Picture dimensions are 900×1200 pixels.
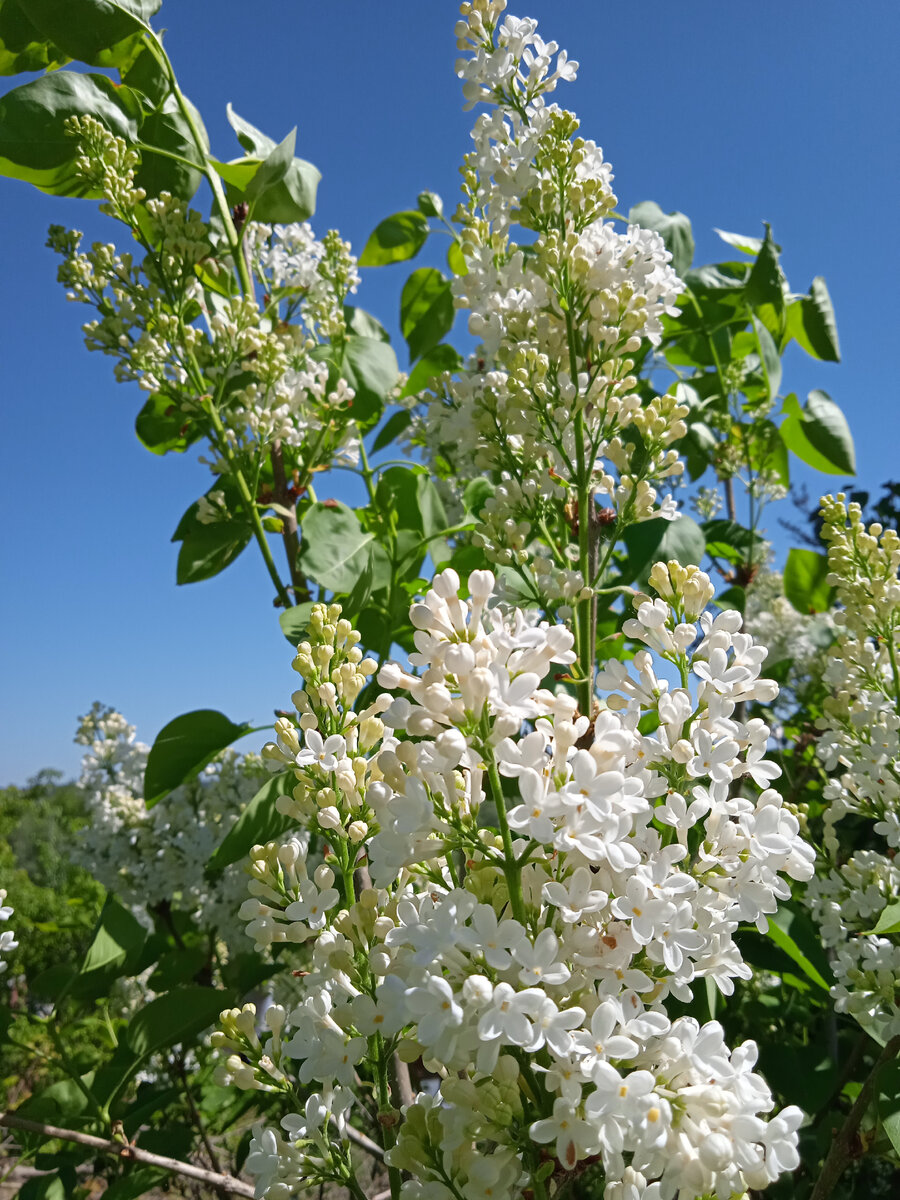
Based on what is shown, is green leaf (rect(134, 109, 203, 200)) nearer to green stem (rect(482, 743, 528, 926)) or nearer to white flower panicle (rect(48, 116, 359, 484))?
white flower panicle (rect(48, 116, 359, 484))

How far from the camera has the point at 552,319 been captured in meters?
1.12

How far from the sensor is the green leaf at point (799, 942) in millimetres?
1081

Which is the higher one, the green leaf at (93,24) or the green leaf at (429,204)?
the green leaf at (429,204)

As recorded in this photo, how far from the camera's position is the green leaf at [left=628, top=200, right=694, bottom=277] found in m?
1.44

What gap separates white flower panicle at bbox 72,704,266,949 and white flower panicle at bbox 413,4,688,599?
1193mm

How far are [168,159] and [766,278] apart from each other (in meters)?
1.20

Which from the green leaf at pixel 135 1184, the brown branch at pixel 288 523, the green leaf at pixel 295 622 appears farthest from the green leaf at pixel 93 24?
the green leaf at pixel 135 1184

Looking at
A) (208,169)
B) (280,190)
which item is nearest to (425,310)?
(280,190)

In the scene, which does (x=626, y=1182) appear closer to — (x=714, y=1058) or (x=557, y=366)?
(x=714, y=1058)

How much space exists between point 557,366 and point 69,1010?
6.34 ft

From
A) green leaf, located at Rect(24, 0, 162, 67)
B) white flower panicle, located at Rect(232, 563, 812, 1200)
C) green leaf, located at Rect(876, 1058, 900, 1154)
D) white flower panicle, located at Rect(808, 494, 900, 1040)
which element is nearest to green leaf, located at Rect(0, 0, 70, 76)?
green leaf, located at Rect(24, 0, 162, 67)

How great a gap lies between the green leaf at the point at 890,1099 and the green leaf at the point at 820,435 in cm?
132

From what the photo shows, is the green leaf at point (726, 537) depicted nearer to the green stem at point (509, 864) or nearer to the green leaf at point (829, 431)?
the green leaf at point (829, 431)

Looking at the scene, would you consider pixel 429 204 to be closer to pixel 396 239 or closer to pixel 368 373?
pixel 396 239
